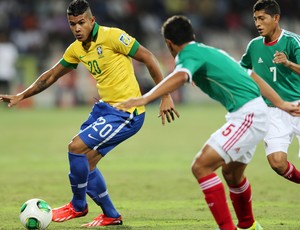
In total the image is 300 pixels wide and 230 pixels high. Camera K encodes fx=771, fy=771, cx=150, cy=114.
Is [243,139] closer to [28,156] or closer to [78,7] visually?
[78,7]

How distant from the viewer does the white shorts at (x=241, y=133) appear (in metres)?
6.77

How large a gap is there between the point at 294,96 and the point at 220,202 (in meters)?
2.50

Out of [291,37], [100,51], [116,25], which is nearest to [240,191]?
[100,51]

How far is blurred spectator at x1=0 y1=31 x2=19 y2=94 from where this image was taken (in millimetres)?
24516

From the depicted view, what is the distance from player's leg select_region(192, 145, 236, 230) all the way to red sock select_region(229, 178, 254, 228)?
0.61m

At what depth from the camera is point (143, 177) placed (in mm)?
11953

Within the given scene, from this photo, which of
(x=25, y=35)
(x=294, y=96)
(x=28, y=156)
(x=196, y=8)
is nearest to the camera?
(x=294, y=96)

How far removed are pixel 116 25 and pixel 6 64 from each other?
14.9 feet

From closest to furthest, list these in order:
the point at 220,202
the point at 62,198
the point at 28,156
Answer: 1. the point at 220,202
2. the point at 62,198
3. the point at 28,156

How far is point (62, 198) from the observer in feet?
32.8

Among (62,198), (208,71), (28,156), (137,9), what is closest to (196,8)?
(137,9)

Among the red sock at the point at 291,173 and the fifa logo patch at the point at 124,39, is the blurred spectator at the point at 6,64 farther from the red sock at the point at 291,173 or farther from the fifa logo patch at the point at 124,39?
the red sock at the point at 291,173

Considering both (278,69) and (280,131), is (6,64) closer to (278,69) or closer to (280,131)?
(278,69)

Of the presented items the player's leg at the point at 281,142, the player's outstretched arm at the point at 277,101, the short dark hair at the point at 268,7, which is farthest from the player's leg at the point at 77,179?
the short dark hair at the point at 268,7
